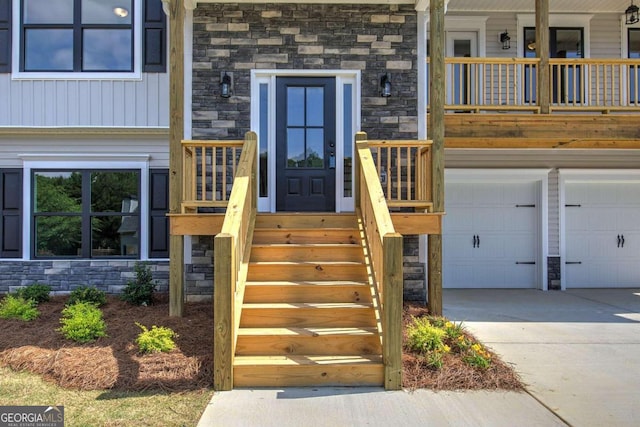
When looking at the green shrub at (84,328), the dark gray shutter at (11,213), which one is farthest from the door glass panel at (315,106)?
the dark gray shutter at (11,213)

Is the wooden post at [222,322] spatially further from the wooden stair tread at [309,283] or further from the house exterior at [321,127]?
the house exterior at [321,127]

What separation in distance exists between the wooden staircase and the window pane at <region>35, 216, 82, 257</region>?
3.44m

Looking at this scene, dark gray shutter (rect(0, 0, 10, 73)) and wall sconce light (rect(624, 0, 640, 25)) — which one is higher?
wall sconce light (rect(624, 0, 640, 25))

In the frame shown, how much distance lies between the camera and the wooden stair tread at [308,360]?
371cm

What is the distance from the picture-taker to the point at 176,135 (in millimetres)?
5324

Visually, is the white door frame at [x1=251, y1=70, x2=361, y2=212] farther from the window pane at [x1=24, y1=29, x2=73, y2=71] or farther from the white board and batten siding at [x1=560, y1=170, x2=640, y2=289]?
the white board and batten siding at [x1=560, y1=170, x2=640, y2=289]

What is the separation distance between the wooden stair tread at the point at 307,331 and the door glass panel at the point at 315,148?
289cm

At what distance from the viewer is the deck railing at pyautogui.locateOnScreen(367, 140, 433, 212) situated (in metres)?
5.41

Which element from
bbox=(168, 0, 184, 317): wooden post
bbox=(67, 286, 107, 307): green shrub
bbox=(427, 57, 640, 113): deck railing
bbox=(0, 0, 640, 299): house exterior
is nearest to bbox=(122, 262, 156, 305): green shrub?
bbox=(67, 286, 107, 307): green shrub

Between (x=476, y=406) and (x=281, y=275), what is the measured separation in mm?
2281

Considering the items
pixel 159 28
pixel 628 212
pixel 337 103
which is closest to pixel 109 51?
pixel 159 28

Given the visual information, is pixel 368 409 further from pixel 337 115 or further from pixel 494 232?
pixel 494 232

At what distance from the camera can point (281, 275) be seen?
478cm

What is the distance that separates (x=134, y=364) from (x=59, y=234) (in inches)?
165
